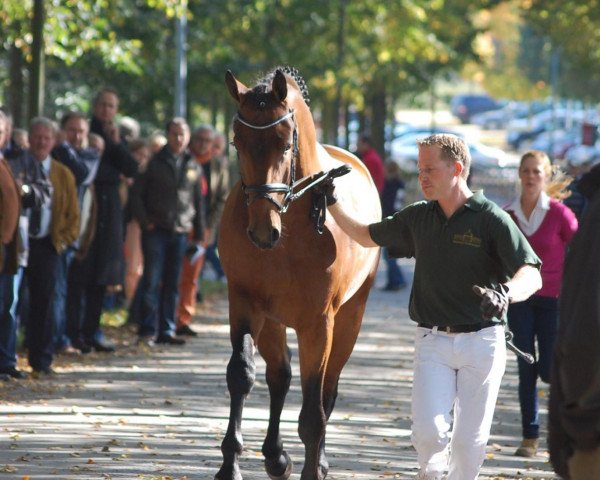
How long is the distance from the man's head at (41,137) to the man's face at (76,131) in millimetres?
1081

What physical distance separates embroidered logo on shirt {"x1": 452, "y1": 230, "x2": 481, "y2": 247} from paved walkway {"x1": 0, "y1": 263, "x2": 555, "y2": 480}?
7.66 feet

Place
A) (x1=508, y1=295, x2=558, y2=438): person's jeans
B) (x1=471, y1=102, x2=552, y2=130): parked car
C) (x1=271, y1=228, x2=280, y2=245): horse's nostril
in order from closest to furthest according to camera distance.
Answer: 1. (x1=271, y1=228, x2=280, y2=245): horse's nostril
2. (x1=508, y1=295, x2=558, y2=438): person's jeans
3. (x1=471, y1=102, x2=552, y2=130): parked car

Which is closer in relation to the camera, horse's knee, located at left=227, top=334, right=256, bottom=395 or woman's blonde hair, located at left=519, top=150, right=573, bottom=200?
horse's knee, located at left=227, top=334, right=256, bottom=395

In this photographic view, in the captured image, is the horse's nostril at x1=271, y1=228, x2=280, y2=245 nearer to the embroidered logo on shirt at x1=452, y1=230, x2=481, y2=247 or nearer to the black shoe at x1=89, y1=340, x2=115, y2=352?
the embroidered logo on shirt at x1=452, y1=230, x2=481, y2=247

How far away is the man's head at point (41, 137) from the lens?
1331 centimetres

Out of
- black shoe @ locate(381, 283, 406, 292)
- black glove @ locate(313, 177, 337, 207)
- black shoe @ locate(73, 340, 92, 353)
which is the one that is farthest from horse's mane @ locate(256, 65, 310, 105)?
black shoe @ locate(381, 283, 406, 292)

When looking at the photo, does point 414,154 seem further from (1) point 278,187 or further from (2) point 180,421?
(1) point 278,187

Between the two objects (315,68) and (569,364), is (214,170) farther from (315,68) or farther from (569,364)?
(315,68)

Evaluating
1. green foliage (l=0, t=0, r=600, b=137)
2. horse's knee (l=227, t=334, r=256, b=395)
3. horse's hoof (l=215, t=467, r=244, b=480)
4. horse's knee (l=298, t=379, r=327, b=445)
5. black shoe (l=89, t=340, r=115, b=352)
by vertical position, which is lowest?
black shoe (l=89, t=340, r=115, b=352)

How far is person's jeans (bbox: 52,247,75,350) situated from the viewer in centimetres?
1398

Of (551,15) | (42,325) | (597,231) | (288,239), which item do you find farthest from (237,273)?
(551,15)

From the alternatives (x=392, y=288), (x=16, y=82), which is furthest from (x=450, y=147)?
(x=392, y=288)

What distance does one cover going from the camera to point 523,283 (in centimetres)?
719

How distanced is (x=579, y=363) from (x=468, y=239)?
85.3 inches
